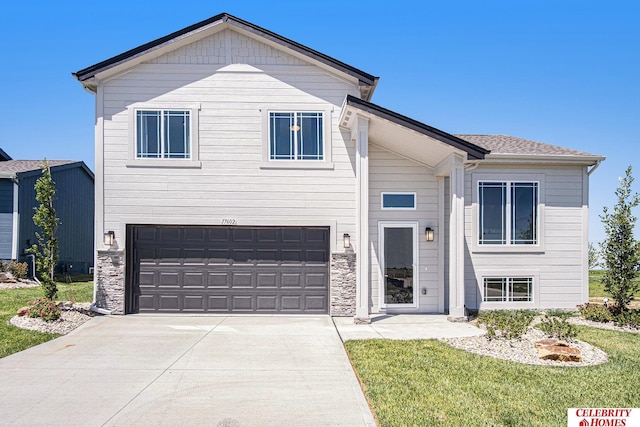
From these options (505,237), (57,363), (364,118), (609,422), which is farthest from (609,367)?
(57,363)

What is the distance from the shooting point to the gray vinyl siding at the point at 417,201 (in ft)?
37.3

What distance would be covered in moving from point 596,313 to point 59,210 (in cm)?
2014

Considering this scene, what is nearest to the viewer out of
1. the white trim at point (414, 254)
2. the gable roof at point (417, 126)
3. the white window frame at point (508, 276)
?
the gable roof at point (417, 126)

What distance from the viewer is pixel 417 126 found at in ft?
31.7

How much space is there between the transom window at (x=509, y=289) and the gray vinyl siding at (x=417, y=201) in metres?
1.48

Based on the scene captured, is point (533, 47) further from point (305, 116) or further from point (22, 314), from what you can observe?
point (22, 314)

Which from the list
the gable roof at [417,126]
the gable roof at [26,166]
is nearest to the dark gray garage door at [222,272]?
the gable roof at [417,126]

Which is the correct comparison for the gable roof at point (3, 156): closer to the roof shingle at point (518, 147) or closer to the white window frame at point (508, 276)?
the roof shingle at point (518, 147)

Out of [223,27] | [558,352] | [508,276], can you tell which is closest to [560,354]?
[558,352]

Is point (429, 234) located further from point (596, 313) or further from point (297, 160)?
point (596, 313)

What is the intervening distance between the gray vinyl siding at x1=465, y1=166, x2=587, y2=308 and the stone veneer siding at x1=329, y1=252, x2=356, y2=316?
314 cm

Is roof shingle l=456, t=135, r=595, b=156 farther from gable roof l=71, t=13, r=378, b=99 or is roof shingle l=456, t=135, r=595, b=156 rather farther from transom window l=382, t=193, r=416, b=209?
gable roof l=71, t=13, r=378, b=99

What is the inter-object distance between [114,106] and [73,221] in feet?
40.0

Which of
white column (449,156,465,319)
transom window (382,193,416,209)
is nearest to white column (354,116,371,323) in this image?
transom window (382,193,416,209)
